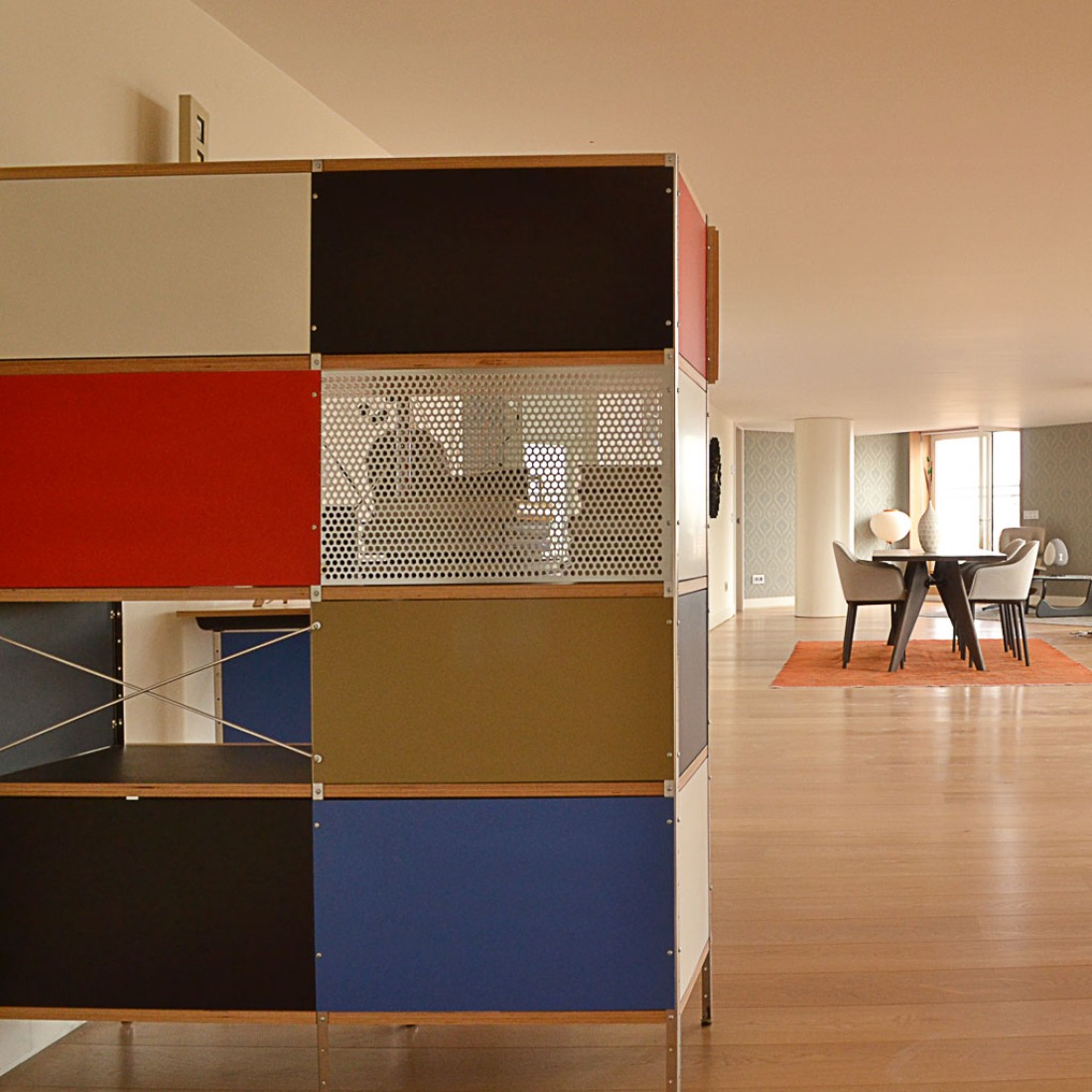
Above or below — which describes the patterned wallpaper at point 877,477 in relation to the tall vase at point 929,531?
above

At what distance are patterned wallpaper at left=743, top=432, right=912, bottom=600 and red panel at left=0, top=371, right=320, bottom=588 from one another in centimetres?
1514

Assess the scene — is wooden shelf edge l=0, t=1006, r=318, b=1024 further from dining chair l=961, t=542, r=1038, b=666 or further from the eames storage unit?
dining chair l=961, t=542, r=1038, b=666

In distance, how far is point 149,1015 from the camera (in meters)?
2.49

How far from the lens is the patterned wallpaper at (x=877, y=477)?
18.5 meters

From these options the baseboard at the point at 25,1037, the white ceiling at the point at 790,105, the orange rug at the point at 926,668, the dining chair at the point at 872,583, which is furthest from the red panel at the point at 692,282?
the dining chair at the point at 872,583

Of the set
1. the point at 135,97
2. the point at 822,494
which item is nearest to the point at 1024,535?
the point at 822,494

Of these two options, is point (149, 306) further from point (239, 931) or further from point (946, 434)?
point (946, 434)

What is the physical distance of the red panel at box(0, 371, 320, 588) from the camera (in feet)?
8.00

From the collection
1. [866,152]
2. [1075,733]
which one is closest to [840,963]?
[866,152]

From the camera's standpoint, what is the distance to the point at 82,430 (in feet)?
8.09

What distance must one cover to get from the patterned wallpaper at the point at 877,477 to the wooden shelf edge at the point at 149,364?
1691 cm

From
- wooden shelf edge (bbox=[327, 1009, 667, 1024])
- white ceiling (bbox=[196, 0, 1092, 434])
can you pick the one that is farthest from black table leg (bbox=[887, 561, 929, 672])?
wooden shelf edge (bbox=[327, 1009, 667, 1024])

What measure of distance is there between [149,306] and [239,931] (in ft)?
4.17

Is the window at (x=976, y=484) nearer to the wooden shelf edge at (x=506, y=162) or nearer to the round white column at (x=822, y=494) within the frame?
the round white column at (x=822, y=494)
